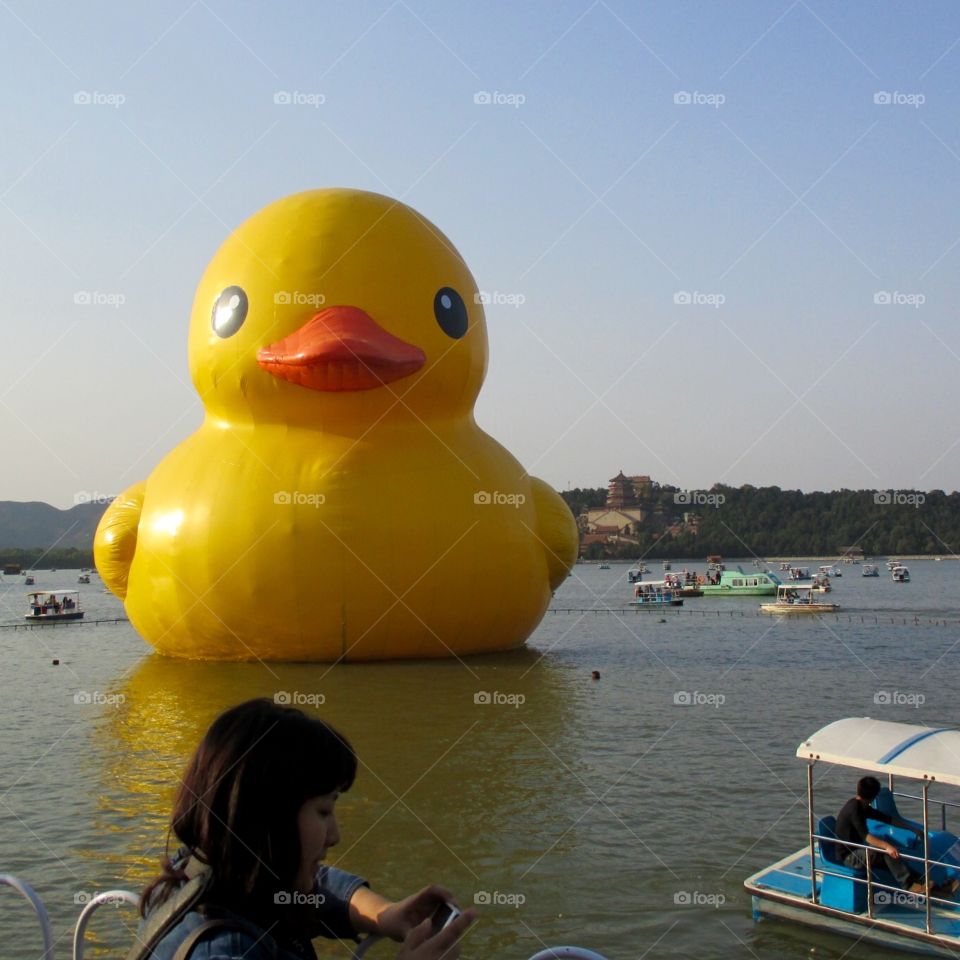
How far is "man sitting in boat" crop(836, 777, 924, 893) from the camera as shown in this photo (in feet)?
21.9

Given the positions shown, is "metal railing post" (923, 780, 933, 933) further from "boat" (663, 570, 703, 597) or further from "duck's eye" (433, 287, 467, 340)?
"boat" (663, 570, 703, 597)

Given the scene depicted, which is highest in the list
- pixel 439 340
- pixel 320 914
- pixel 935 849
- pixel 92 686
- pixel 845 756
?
pixel 439 340

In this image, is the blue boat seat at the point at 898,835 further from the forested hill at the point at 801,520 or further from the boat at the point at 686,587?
the forested hill at the point at 801,520

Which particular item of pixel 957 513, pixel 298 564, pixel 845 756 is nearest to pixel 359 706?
pixel 298 564

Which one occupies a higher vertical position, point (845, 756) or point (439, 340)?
point (439, 340)

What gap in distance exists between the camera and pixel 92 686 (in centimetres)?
1755

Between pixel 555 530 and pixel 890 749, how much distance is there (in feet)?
37.0

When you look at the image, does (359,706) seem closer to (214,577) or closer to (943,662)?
(214,577)

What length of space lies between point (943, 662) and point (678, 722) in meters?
9.94

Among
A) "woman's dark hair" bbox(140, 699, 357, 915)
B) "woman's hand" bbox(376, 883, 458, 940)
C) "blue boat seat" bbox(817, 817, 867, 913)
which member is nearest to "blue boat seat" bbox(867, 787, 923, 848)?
"blue boat seat" bbox(817, 817, 867, 913)

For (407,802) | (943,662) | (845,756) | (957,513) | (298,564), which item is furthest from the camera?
(957,513)

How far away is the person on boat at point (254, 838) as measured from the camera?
6.91 ft

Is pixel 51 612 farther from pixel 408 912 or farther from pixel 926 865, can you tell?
pixel 408 912

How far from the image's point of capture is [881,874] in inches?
270
